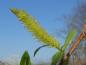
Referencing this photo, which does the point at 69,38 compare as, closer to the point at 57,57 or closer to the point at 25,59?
the point at 57,57

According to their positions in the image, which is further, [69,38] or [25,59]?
[25,59]

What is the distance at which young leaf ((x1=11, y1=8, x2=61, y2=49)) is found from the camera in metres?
0.83

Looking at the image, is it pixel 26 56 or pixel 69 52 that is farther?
pixel 26 56

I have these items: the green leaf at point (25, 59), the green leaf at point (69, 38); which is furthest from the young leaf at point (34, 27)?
the green leaf at point (25, 59)

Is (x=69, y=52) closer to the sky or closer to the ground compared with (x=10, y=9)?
closer to the ground

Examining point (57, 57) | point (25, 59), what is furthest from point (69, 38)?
point (25, 59)

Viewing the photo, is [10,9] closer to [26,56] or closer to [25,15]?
[25,15]

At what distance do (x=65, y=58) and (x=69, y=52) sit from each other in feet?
0.09

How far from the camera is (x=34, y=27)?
83 centimetres

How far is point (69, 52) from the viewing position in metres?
0.86

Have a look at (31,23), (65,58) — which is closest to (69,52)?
(65,58)

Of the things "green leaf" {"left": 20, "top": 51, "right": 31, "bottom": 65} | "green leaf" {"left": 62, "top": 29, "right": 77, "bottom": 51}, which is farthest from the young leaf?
"green leaf" {"left": 20, "top": 51, "right": 31, "bottom": 65}

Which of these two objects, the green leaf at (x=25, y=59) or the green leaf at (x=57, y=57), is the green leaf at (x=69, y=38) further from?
the green leaf at (x=25, y=59)

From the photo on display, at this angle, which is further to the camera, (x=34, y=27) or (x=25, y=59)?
(x=25, y=59)
